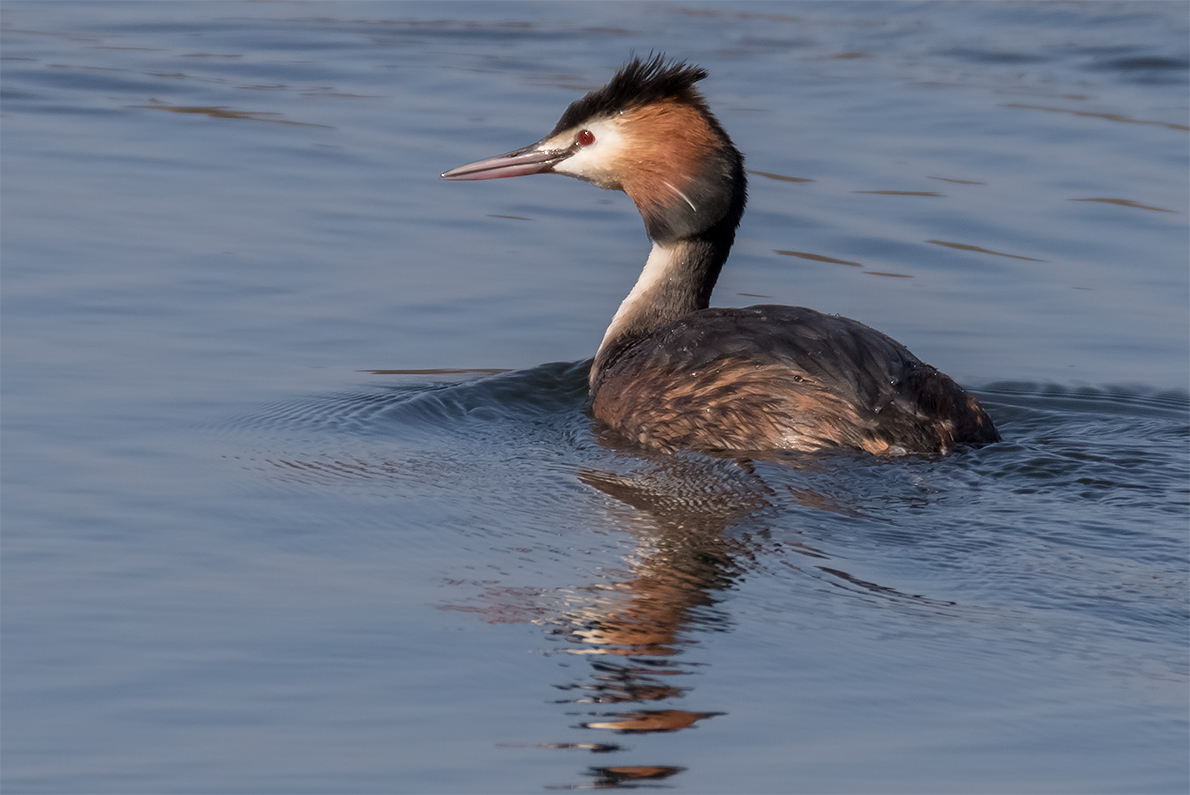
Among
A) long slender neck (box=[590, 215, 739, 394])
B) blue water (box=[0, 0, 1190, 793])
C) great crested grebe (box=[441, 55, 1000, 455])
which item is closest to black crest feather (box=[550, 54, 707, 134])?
great crested grebe (box=[441, 55, 1000, 455])

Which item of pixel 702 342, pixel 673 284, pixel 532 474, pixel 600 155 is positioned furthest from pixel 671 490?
pixel 600 155

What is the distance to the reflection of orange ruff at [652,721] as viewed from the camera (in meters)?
4.23

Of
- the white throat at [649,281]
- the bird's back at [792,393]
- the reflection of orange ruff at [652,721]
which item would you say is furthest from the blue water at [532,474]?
the white throat at [649,281]

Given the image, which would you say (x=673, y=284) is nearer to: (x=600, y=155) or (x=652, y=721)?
(x=600, y=155)

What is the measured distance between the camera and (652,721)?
4270mm

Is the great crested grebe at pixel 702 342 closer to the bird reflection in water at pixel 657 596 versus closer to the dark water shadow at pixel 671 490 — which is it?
the dark water shadow at pixel 671 490

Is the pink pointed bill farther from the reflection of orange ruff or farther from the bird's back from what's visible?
the reflection of orange ruff

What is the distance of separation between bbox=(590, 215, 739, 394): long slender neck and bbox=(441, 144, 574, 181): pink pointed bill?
25.1 inches

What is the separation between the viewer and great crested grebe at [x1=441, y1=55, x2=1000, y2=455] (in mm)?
6379

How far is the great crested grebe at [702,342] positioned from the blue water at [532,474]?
0.17 meters

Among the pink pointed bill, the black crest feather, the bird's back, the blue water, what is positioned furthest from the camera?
the pink pointed bill

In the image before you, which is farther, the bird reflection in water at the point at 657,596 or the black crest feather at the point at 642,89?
the black crest feather at the point at 642,89

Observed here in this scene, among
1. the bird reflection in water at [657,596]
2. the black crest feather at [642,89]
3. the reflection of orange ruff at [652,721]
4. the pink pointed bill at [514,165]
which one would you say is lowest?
the reflection of orange ruff at [652,721]

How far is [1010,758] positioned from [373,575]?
80.4 inches
